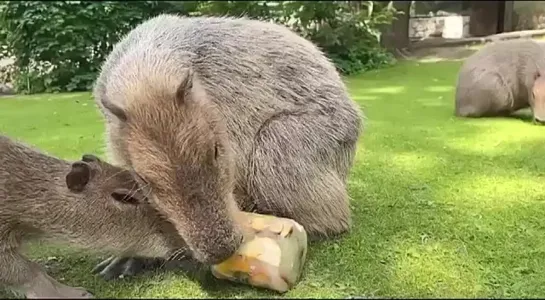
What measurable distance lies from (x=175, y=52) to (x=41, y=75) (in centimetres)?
388

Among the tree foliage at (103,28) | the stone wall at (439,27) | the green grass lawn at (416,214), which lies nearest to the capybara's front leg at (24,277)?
the green grass lawn at (416,214)

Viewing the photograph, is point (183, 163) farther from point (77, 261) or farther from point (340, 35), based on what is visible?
point (340, 35)

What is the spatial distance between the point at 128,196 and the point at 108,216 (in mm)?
106

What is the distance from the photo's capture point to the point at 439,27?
12.1 metres

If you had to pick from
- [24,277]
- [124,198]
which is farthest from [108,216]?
[24,277]

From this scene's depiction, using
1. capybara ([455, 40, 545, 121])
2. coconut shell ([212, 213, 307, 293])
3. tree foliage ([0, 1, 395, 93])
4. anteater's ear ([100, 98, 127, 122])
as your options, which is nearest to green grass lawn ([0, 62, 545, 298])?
coconut shell ([212, 213, 307, 293])

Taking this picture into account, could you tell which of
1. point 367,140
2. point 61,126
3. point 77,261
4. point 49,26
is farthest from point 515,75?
point 49,26

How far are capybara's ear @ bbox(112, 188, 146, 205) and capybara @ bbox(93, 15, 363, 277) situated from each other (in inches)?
3.3

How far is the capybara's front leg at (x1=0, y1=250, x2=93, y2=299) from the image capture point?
6.92 feet

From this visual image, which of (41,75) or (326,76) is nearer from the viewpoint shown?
(326,76)

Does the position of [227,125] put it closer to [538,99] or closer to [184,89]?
[184,89]

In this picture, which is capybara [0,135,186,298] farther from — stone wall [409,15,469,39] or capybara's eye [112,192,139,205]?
stone wall [409,15,469,39]

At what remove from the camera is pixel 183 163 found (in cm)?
198

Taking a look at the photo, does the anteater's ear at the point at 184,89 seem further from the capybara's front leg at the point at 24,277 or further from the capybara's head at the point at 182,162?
the capybara's front leg at the point at 24,277
